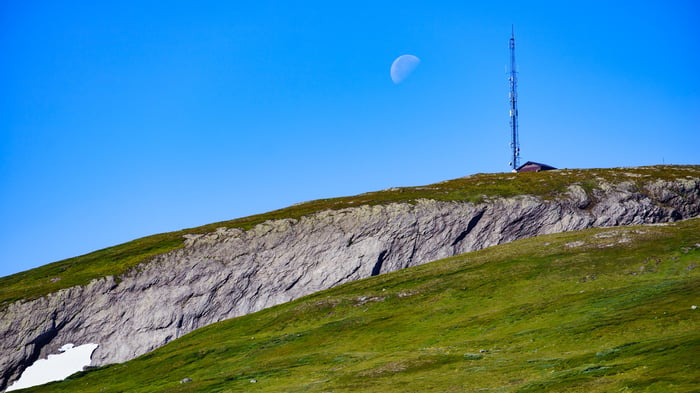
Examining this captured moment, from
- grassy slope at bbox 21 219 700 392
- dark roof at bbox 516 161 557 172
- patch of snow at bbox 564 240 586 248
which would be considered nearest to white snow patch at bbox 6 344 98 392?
grassy slope at bbox 21 219 700 392

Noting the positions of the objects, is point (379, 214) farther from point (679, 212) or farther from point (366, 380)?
point (366, 380)

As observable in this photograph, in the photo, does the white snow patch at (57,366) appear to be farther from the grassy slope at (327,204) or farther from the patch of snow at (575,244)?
the patch of snow at (575,244)

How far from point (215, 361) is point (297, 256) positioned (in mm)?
33534

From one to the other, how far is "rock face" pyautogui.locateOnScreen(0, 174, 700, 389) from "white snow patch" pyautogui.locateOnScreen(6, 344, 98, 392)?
1180 mm

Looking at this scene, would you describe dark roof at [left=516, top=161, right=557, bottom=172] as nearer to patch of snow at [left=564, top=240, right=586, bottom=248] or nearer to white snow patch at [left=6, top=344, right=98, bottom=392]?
patch of snow at [left=564, top=240, right=586, bottom=248]

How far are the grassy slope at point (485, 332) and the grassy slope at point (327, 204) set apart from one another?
20.1m

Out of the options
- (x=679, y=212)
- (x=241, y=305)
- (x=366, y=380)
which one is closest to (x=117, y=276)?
(x=241, y=305)

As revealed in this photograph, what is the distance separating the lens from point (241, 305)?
93.2 metres

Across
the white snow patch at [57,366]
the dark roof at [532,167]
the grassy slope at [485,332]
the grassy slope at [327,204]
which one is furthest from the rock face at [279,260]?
the dark roof at [532,167]

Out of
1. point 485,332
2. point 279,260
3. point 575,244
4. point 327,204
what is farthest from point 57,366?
point 575,244

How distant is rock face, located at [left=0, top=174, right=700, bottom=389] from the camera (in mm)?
88312

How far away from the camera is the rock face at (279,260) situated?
88.3 m

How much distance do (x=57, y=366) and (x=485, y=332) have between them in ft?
185

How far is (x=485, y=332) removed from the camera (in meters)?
58.2
